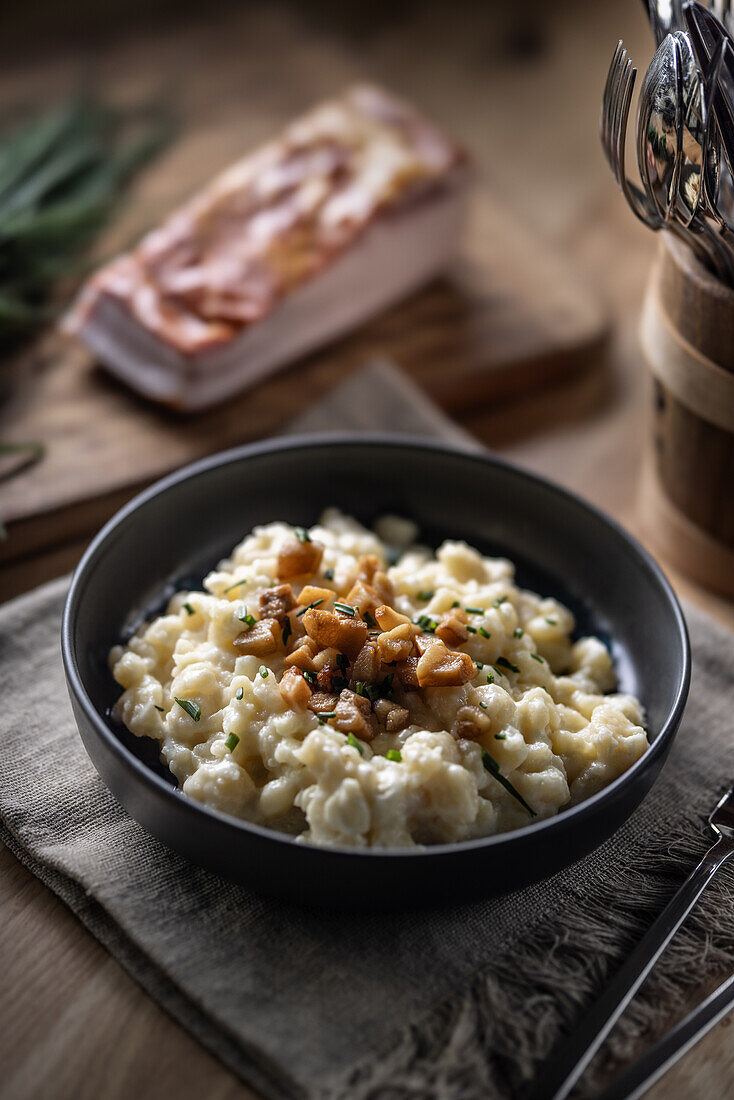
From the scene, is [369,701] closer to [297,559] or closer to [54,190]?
[297,559]

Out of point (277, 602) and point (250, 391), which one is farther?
point (250, 391)

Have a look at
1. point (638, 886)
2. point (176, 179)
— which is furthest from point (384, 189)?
point (638, 886)

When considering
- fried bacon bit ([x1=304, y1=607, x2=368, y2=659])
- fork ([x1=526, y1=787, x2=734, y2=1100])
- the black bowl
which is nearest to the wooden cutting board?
the black bowl

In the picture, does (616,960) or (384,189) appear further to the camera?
(384,189)

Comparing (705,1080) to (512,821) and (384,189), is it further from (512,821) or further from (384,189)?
(384,189)

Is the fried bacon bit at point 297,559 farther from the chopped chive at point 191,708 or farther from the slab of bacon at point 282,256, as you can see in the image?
the slab of bacon at point 282,256

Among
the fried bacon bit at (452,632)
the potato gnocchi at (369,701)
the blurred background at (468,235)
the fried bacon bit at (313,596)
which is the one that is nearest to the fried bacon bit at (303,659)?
the potato gnocchi at (369,701)

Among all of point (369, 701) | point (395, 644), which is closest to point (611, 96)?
point (395, 644)

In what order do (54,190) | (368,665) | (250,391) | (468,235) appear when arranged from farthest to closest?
(468,235) < (54,190) < (250,391) < (368,665)
